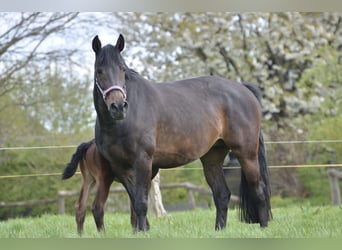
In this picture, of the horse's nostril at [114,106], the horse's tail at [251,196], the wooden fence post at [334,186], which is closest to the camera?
the horse's nostril at [114,106]

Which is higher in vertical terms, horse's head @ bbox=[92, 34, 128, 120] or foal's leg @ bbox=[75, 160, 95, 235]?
horse's head @ bbox=[92, 34, 128, 120]

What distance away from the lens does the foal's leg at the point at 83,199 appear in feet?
20.0

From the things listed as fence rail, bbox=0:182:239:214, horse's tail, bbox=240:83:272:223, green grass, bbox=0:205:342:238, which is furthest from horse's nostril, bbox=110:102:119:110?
fence rail, bbox=0:182:239:214

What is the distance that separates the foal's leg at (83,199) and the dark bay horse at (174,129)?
0.54 metres

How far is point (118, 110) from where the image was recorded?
5.10 metres

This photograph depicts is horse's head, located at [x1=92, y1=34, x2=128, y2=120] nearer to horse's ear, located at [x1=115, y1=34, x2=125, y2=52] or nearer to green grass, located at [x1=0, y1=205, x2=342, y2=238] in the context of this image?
horse's ear, located at [x1=115, y1=34, x2=125, y2=52]

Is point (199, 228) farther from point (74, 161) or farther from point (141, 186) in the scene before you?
point (74, 161)

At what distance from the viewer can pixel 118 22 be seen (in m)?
13.3

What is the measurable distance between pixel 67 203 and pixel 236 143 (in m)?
6.47

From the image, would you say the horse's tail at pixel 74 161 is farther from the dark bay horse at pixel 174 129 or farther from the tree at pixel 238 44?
the tree at pixel 238 44

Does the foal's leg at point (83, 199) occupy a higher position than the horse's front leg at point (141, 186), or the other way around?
the horse's front leg at point (141, 186)

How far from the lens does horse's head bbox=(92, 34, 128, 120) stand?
5.11 m

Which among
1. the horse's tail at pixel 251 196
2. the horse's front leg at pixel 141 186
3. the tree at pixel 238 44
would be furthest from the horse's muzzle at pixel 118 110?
the tree at pixel 238 44

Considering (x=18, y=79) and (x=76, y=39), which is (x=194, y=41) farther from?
(x=18, y=79)
